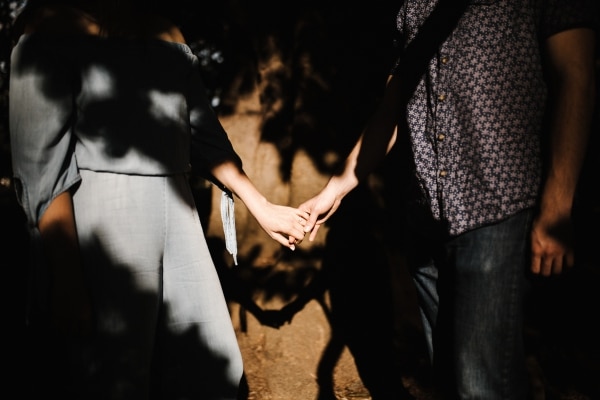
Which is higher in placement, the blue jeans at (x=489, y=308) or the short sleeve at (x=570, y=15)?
the short sleeve at (x=570, y=15)

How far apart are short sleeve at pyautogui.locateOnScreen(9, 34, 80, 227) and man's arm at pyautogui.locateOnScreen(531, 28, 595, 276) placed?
160 centimetres

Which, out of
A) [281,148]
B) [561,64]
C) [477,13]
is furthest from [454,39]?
[281,148]

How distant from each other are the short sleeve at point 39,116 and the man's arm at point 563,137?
160 centimetres

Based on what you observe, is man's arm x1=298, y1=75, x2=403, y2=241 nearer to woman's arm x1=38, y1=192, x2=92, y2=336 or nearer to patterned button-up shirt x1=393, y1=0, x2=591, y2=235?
patterned button-up shirt x1=393, y1=0, x2=591, y2=235

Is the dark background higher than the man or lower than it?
higher

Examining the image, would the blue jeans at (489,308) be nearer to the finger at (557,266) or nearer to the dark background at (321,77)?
the finger at (557,266)

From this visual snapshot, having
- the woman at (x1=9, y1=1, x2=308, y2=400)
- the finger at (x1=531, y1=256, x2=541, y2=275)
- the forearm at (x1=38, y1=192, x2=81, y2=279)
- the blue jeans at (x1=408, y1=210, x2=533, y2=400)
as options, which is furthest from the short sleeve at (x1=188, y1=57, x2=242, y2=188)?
the finger at (x1=531, y1=256, x2=541, y2=275)

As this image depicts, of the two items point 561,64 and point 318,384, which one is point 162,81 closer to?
point 561,64

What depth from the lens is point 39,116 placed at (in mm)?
1582

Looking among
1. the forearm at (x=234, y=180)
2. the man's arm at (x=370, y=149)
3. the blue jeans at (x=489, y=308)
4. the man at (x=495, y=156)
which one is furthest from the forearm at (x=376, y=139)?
the blue jeans at (x=489, y=308)

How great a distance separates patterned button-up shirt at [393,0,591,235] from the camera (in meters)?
1.63

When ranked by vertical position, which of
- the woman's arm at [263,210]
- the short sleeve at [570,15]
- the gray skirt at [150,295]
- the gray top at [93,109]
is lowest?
the gray skirt at [150,295]

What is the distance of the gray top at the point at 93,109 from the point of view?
5.21 feet

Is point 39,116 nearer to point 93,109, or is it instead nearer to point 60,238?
point 93,109
